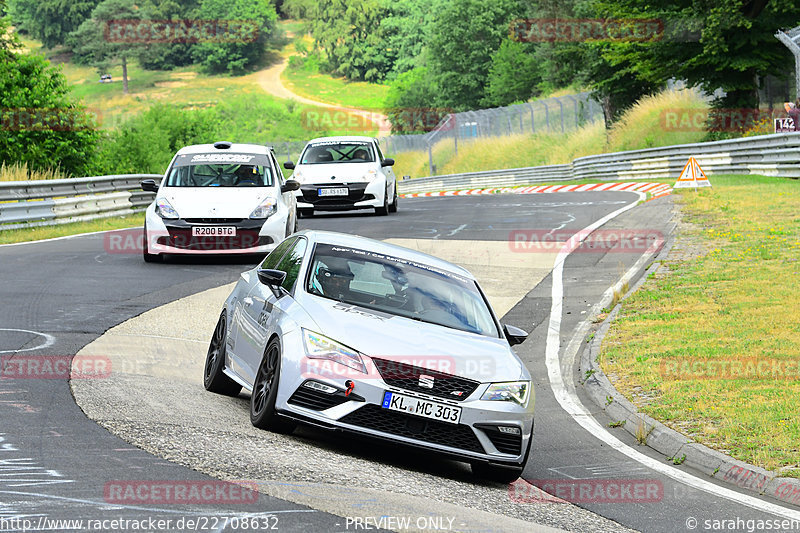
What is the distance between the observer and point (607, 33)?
138 ft

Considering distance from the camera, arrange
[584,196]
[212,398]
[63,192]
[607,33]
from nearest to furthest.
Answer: [212,398], [63,192], [584,196], [607,33]

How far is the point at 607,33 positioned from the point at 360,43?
152 meters

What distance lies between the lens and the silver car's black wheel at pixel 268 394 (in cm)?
717

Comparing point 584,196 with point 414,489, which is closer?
point 414,489

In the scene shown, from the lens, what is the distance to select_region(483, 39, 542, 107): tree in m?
97.4

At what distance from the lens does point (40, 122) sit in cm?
3462

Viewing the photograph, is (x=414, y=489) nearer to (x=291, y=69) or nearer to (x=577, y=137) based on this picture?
(x=577, y=137)

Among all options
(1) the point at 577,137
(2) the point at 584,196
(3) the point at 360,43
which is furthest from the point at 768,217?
(3) the point at 360,43
